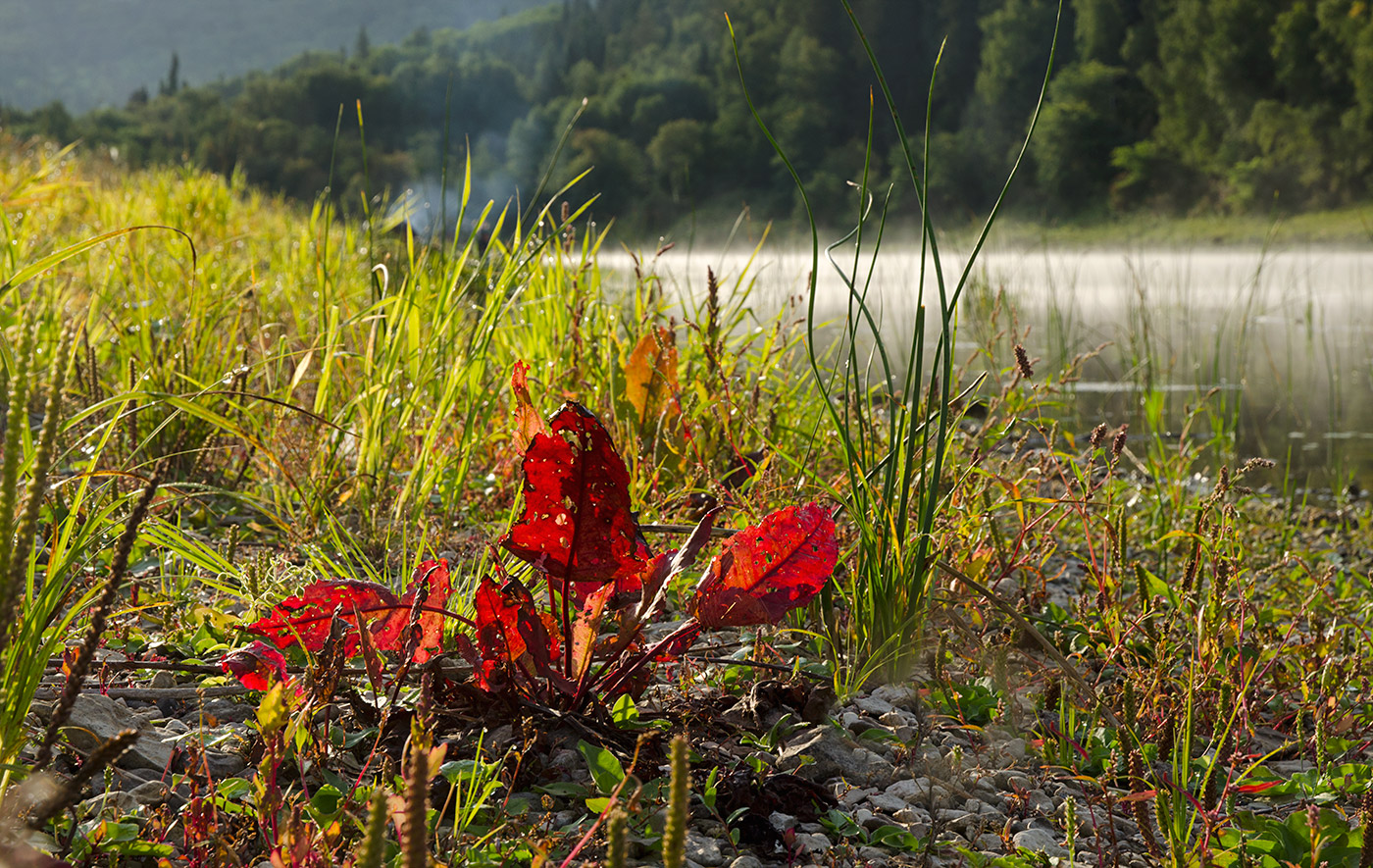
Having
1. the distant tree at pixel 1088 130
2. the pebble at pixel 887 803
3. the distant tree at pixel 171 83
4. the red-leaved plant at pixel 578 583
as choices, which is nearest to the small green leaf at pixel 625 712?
the red-leaved plant at pixel 578 583

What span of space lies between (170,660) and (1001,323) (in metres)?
7.14

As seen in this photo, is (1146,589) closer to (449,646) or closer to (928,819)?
(928,819)

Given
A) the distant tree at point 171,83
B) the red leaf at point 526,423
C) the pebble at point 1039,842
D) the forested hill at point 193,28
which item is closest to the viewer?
the pebble at point 1039,842

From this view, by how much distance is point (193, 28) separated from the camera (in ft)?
414

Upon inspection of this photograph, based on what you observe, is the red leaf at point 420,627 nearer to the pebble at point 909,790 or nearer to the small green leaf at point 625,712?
the small green leaf at point 625,712

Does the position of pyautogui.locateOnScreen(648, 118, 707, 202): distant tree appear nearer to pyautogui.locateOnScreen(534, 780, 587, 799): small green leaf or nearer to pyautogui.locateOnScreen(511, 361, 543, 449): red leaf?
pyautogui.locateOnScreen(511, 361, 543, 449): red leaf

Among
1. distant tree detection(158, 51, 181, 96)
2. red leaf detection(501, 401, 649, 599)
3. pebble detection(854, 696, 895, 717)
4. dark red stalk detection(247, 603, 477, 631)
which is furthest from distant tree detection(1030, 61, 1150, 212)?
dark red stalk detection(247, 603, 477, 631)

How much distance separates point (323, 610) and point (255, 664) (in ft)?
0.31

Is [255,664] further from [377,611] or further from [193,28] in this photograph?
[193,28]

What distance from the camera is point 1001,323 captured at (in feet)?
24.8

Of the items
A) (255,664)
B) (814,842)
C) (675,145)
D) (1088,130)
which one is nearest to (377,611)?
(255,664)

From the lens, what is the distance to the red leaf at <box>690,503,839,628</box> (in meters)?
1.14

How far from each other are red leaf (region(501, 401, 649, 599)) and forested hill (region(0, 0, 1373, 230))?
77.1 feet

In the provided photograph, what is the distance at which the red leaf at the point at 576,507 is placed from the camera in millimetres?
1104
